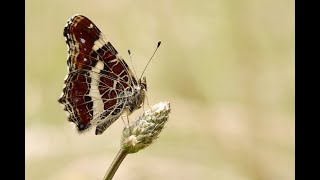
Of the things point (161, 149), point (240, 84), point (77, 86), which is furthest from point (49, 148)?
point (240, 84)

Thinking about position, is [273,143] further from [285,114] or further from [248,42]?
[248,42]

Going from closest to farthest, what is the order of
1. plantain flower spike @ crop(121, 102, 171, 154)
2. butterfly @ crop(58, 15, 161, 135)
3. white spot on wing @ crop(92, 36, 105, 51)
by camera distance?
plantain flower spike @ crop(121, 102, 171, 154) → butterfly @ crop(58, 15, 161, 135) → white spot on wing @ crop(92, 36, 105, 51)

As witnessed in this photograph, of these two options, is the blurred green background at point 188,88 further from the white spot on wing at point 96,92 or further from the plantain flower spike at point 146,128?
the plantain flower spike at point 146,128

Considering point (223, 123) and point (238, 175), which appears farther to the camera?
point (223, 123)

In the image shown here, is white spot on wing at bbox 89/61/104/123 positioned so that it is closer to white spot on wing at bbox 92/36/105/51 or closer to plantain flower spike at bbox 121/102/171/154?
white spot on wing at bbox 92/36/105/51

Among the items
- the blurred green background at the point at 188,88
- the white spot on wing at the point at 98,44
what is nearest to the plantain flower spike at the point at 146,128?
the white spot on wing at the point at 98,44

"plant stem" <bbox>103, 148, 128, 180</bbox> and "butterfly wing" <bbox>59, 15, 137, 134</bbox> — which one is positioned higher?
"butterfly wing" <bbox>59, 15, 137, 134</bbox>

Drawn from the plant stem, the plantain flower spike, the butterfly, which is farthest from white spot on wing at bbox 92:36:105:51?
the plant stem
